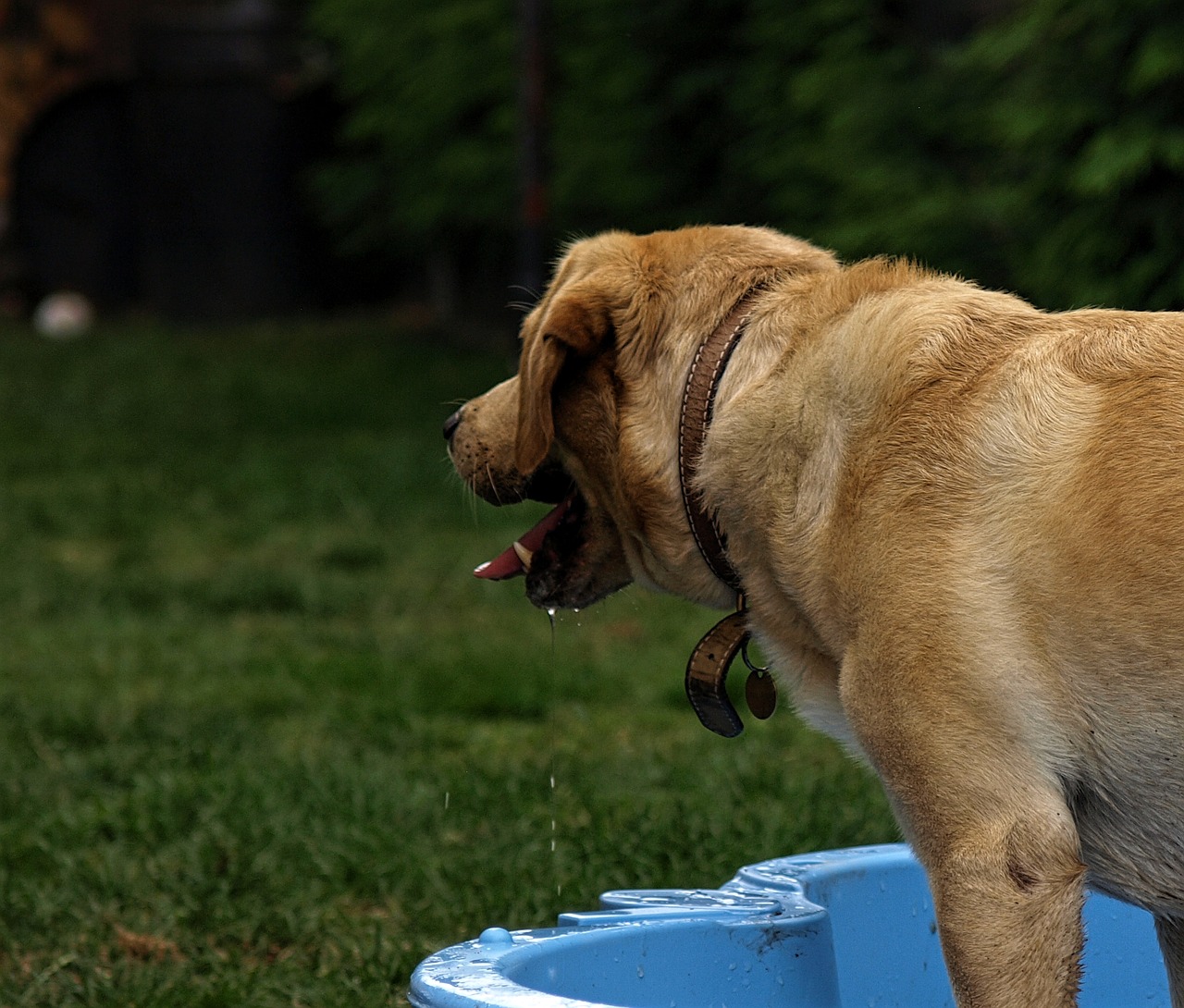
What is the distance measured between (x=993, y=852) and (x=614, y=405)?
108cm

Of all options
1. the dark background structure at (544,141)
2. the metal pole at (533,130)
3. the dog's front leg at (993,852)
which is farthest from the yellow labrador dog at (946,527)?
the metal pole at (533,130)

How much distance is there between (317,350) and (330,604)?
8423mm

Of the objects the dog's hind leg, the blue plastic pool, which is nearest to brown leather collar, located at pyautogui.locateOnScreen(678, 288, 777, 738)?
the blue plastic pool

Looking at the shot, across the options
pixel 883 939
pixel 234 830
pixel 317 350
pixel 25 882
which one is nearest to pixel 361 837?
pixel 234 830

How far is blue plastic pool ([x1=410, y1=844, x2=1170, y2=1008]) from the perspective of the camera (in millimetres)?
2762

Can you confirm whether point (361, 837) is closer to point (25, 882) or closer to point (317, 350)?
point (25, 882)

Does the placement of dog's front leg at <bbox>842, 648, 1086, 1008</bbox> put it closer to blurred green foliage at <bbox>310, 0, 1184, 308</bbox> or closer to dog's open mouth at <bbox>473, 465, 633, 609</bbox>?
dog's open mouth at <bbox>473, 465, 633, 609</bbox>

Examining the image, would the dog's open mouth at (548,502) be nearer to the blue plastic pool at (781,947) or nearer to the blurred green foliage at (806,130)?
the blue plastic pool at (781,947)

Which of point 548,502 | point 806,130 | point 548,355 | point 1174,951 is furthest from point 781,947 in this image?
point 806,130

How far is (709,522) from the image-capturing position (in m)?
2.81

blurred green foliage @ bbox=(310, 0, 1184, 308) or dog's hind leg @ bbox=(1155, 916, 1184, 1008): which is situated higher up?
dog's hind leg @ bbox=(1155, 916, 1184, 1008)

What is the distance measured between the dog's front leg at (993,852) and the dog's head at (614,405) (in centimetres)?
73

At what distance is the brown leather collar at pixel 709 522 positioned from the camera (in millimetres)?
2803

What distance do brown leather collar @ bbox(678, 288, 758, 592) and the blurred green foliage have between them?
13.7ft
